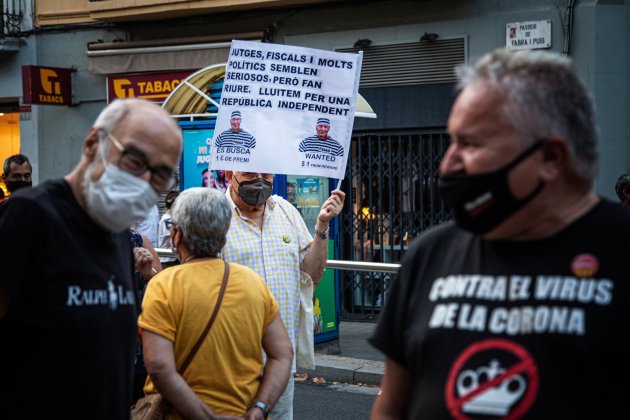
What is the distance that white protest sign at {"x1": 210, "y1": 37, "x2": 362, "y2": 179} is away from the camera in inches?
231

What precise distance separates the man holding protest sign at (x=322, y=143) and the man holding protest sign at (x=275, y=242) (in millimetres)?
408

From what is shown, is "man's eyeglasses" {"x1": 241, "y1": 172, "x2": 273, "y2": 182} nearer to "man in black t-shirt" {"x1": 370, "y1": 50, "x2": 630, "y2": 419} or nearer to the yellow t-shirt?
the yellow t-shirt

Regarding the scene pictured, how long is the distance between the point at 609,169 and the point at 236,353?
31.1 feet

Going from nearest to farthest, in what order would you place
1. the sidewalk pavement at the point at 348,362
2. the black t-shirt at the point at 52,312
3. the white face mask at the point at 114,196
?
the black t-shirt at the point at 52,312 < the white face mask at the point at 114,196 < the sidewalk pavement at the point at 348,362

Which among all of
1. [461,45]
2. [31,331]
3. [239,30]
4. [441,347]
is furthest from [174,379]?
[239,30]

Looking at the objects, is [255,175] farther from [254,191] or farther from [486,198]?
[486,198]

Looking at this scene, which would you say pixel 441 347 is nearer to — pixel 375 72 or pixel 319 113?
pixel 319 113

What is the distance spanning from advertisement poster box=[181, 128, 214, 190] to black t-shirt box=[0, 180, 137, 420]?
945 cm

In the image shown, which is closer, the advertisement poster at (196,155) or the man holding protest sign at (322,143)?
the man holding protest sign at (322,143)

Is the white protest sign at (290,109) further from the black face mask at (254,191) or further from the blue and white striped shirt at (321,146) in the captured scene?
the black face mask at (254,191)

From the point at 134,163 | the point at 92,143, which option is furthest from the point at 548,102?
the point at 92,143

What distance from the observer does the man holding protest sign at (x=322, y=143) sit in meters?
5.88

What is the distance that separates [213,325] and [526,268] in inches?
77.2

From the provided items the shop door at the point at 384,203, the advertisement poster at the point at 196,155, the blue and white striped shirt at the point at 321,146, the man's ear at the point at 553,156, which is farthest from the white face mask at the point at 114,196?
the shop door at the point at 384,203
